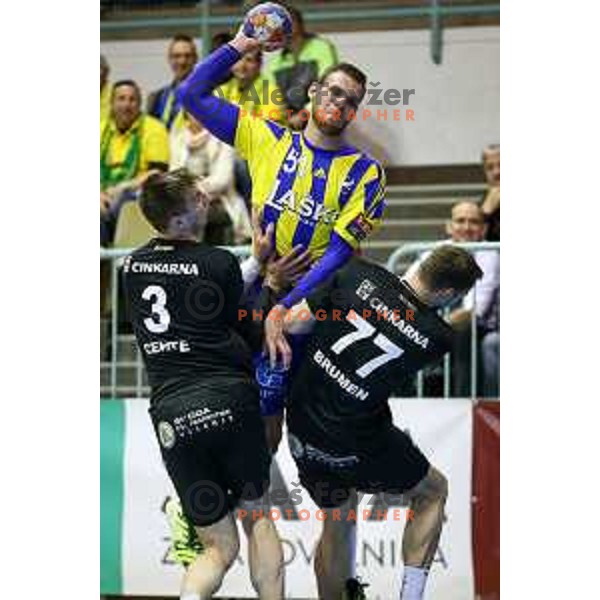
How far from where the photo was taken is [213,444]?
546 cm

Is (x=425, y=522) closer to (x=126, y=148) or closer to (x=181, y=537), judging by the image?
(x=181, y=537)

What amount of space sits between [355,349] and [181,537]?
117 centimetres

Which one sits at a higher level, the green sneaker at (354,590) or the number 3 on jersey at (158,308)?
the number 3 on jersey at (158,308)

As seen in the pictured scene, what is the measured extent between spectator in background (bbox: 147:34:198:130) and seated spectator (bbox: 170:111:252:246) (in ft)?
0.30

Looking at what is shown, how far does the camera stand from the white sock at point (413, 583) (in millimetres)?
5902

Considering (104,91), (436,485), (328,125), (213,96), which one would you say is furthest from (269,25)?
(436,485)

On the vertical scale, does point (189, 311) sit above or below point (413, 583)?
above

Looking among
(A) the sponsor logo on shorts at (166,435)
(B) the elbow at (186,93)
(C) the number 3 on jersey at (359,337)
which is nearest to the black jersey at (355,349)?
(C) the number 3 on jersey at (359,337)

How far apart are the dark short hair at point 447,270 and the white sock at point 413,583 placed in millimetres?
917

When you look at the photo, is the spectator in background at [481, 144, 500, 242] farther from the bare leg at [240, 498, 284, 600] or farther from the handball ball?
the bare leg at [240, 498, 284, 600]

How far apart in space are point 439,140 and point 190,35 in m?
0.93

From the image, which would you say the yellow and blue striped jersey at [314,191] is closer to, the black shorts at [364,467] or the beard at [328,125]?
the beard at [328,125]
